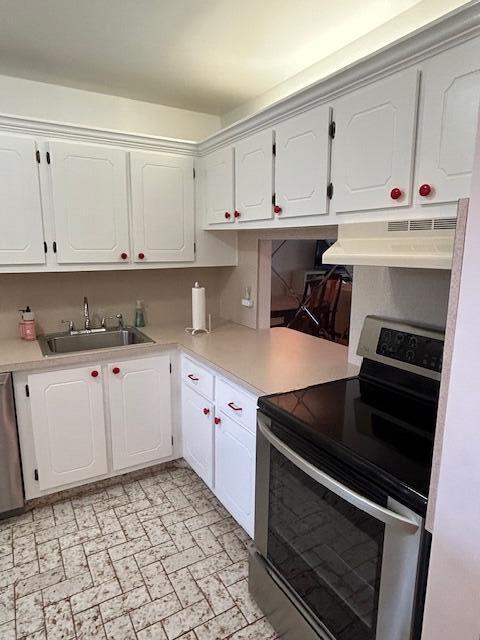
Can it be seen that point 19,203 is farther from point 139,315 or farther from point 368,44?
point 368,44

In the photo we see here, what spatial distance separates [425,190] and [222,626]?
1.79 meters

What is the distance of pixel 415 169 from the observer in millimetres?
1330

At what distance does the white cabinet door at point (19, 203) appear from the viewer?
2.15 m

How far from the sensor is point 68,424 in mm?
2250

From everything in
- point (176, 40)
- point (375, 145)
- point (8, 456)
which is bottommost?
point (8, 456)

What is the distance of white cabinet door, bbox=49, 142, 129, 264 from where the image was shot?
90.1 inches

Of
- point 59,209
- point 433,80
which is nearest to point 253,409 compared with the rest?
point 433,80

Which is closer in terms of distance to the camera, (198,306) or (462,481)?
(462,481)

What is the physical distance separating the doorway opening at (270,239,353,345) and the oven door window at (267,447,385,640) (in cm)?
300

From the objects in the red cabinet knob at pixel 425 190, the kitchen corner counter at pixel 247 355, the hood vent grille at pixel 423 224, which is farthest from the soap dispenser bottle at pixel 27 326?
the red cabinet knob at pixel 425 190

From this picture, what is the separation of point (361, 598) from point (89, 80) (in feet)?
9.16

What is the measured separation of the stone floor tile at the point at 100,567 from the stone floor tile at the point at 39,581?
13 centimetres

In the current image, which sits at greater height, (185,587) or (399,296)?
(399,296)

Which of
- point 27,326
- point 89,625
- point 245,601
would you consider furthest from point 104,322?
point 245,601
